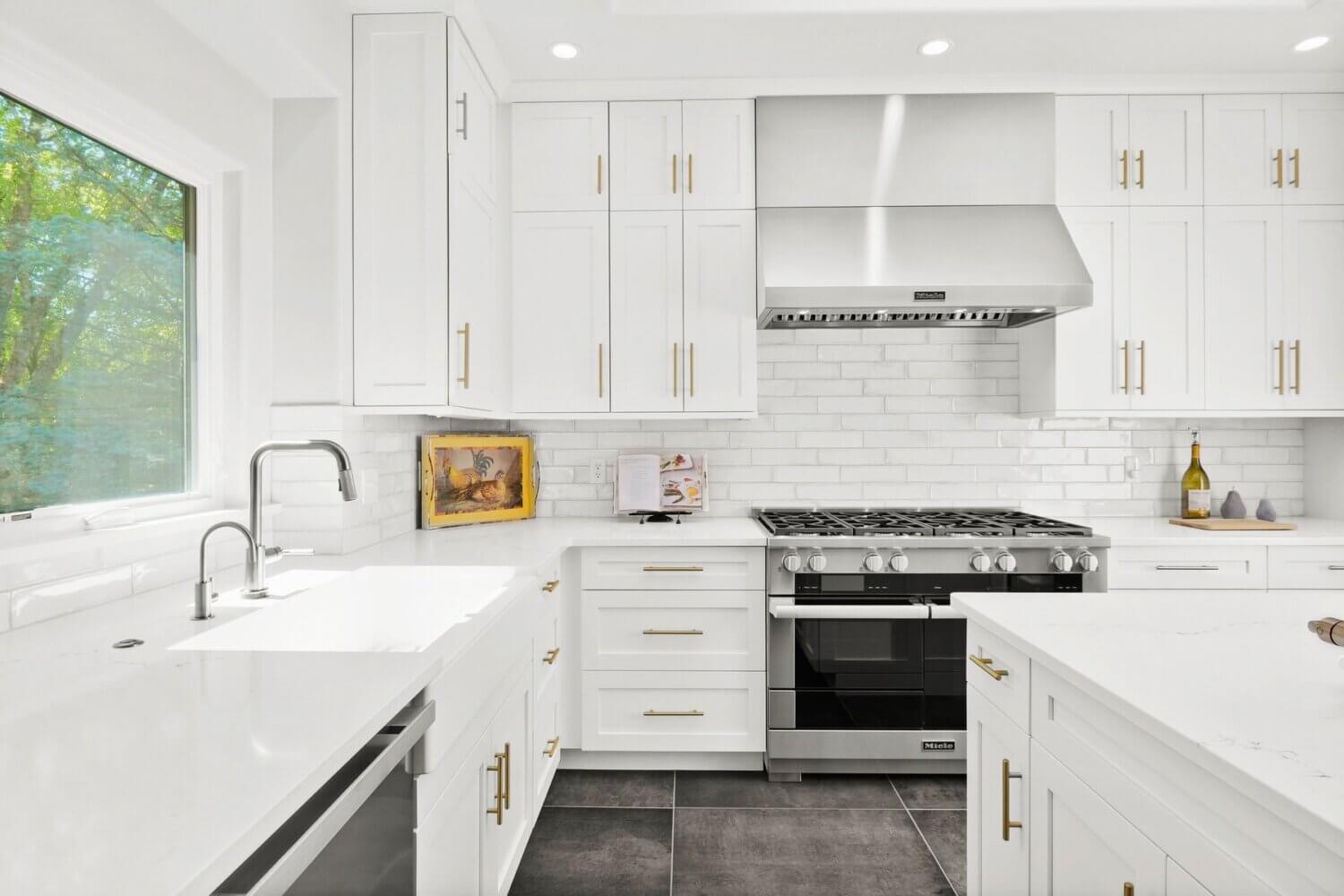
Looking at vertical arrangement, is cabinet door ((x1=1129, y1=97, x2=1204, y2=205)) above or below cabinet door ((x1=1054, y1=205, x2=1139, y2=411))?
above

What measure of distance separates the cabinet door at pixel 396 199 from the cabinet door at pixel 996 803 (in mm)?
1734

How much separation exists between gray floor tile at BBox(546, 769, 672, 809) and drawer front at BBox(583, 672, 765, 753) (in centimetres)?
12

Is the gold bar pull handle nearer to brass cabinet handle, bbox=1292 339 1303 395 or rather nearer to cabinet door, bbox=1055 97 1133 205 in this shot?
cabinet door, bbox=1055 97 1133 205

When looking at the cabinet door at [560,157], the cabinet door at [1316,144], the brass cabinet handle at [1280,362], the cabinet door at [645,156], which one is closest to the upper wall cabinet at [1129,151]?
the cabinet door at [1316,144]

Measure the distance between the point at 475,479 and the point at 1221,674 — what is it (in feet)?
8.30

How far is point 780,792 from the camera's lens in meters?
2.59

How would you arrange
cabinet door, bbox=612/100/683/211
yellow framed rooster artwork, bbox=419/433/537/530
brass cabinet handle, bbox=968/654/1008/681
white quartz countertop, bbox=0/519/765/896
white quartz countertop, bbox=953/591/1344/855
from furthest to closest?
cabinet door, bbox=612/100/683/211 < yellow framed rooster artwork, bbox=419/433/537/530 < brass cabinet handle, bbox=968/654/1008/681 < white quartz countertop, bbox=953/591/1344/855 < white quartz countertop, bbox=0/519/765/896

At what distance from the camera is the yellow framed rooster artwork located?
2816mm

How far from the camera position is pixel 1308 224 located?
2.89 metres

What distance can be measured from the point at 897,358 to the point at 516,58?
1.96 m

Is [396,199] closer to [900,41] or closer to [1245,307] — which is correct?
[900,41]

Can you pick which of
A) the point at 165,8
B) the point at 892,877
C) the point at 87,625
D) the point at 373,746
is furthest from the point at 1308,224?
the point at 87,625

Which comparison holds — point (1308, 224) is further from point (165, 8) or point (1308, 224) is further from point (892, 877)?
point (165, 8)

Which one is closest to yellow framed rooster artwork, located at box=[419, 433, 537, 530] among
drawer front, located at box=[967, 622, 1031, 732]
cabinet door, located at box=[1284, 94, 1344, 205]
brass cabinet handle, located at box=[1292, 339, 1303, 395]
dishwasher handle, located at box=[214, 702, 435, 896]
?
dishwasher handle, located at box=[214, 702, 435, 896]
